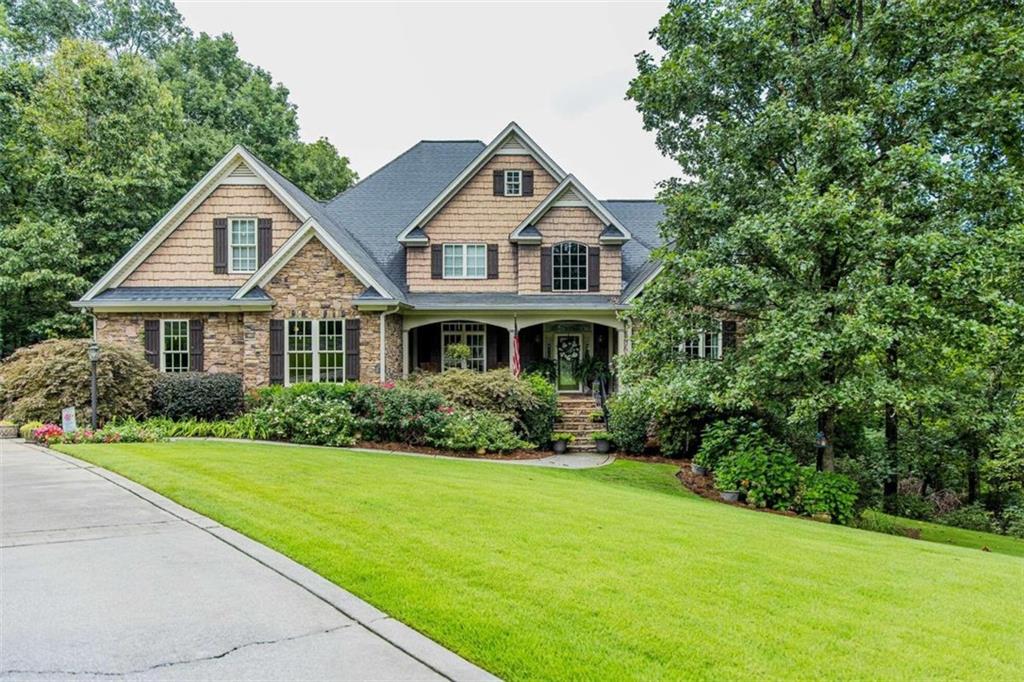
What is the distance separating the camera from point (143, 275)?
685 inches

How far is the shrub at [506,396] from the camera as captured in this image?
48.0 ft

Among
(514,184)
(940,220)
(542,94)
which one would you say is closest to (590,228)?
(514,184)

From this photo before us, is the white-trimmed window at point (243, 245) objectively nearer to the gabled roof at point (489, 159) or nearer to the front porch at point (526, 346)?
the gabled roof at point (489, 159)

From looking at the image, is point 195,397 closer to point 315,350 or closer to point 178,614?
point 315,350

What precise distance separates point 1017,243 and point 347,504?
9.74m

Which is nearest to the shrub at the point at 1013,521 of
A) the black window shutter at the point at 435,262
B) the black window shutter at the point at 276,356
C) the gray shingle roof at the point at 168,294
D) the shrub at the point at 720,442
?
the shrub at the point at 720,442

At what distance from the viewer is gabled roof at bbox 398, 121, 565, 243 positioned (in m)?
18.4

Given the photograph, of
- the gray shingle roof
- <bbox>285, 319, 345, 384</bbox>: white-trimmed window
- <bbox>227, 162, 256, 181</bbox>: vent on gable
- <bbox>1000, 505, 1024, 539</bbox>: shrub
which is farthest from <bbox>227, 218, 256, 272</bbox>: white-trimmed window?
<bbox>1000, 505, 1024, 539</bbox>: shrub

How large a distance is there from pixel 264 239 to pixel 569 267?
9.06 m

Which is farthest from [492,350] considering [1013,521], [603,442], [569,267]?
[1013,521]

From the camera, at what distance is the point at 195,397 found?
48.3ft

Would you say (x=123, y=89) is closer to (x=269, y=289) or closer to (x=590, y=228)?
(x=269, y=289)

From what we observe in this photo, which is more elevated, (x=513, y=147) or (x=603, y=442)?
(x=513, y=147)

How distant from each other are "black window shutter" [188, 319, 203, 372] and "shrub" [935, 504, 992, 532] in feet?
61.5
